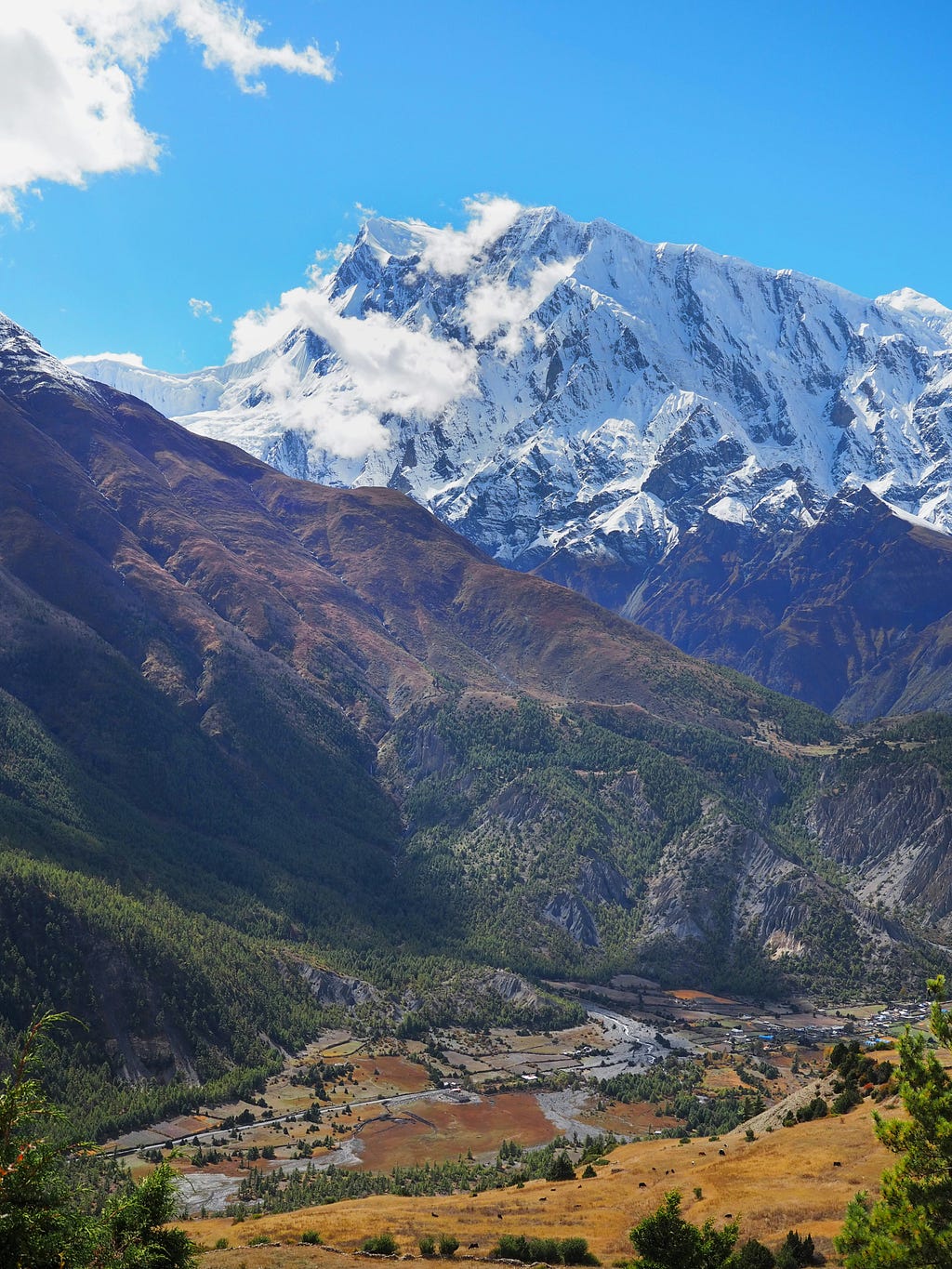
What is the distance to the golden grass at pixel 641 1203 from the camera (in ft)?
253

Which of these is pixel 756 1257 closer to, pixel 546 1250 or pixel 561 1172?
pixel 546 1250

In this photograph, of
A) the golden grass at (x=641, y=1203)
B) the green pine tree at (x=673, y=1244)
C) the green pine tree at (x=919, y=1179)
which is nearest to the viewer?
the green pine tree at (x=919, y=1179)

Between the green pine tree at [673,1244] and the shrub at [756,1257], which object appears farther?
the shrub at [756,1257]

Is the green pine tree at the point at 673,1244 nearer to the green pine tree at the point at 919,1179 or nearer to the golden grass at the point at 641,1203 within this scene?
the green pine tree at the point at 919,1179

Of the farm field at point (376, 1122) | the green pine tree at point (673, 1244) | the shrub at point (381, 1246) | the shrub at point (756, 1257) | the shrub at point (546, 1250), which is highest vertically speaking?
the green pine tree at point (673, 1244)

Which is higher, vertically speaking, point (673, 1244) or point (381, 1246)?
point (673, 1244)

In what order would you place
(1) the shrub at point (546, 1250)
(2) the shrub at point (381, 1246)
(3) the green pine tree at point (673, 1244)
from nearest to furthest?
(3) the green pine tree at point (673, 1244) → (1) the shrub at point (546, 1250) → (2) the shrub at point (381, 1246)

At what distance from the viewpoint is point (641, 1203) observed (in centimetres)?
8712

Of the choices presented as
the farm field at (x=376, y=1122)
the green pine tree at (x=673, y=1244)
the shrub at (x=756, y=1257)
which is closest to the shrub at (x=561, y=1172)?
the shrub at (x=756, y=1257)

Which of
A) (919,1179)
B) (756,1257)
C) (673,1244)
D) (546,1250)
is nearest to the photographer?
(919,1179)

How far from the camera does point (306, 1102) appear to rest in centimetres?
17912

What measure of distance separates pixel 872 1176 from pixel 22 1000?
438ft

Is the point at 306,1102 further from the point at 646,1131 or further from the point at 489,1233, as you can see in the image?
the point at 489,1233

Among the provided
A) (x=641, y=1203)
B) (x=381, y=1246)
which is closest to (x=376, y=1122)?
(x=641, y=1203)
